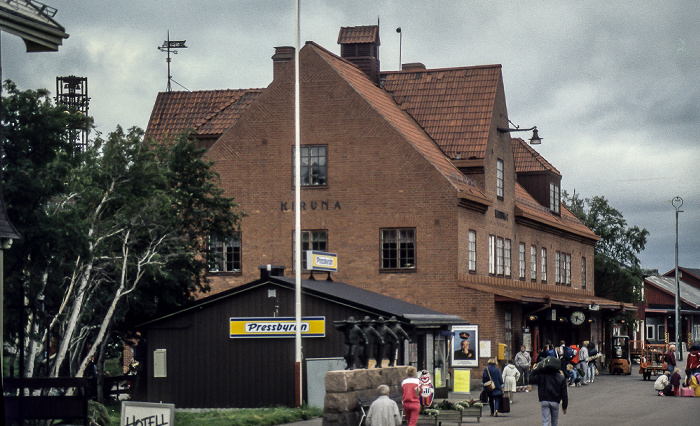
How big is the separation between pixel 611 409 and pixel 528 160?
29.0 meters

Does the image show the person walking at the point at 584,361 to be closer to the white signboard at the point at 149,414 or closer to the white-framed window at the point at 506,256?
the white-framed window at the point at 506,256

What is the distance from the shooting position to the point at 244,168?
47.9 meters

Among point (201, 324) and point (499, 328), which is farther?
point (499, 328)

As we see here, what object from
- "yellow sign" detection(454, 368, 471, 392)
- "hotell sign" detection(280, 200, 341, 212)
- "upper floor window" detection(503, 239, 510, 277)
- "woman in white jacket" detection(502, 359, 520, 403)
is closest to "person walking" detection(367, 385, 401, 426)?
"yellow sign" detection(454, 368, 471, 392)

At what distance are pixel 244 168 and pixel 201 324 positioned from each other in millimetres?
13758

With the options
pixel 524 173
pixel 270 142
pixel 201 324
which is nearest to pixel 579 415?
pixel 201 324

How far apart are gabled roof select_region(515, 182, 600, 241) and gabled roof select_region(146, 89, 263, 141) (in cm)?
1336

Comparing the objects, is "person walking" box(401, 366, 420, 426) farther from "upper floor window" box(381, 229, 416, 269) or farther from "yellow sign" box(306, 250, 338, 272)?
"upper floor window" box(381, 229, 416, 269)

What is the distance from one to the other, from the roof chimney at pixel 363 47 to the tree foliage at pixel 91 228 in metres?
16.2

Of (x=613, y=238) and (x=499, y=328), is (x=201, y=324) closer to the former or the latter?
(x=499, y=328)

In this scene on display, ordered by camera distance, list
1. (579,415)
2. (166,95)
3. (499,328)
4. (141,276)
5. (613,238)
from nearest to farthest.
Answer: (579,415) < (141,276) < (499,328) < (166,95) < (613,238)

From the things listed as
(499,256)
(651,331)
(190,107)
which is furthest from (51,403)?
(651,331)

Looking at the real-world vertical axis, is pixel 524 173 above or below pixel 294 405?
above

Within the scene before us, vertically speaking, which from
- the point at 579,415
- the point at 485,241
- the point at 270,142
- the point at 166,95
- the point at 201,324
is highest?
the point at 166,95
